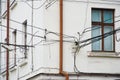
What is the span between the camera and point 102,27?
24.2m

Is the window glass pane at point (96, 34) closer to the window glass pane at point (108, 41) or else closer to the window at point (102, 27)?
the window at point (102, 27)

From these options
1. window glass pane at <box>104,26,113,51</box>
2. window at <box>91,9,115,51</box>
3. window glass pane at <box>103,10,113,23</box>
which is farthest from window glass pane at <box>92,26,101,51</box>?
window glass pane at <box>103,10,113,23</box>

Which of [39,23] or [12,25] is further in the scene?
[12,25]

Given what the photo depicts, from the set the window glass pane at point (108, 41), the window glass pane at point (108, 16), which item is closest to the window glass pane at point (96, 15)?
the window glass pane at point (108, 16)

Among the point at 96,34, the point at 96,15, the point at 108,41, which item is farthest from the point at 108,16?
the point at 108,41

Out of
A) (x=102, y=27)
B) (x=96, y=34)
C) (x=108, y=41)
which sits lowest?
(x=108, y=41)

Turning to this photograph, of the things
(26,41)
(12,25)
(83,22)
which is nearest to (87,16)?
(83,22)

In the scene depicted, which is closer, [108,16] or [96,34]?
[96,34]

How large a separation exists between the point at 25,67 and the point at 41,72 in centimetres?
291

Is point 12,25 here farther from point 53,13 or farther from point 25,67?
point 53,13

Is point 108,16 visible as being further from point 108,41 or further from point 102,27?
point 108,41

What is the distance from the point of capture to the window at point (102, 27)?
79.2ft

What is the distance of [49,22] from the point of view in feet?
76.3

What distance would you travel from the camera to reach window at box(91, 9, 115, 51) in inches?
950
